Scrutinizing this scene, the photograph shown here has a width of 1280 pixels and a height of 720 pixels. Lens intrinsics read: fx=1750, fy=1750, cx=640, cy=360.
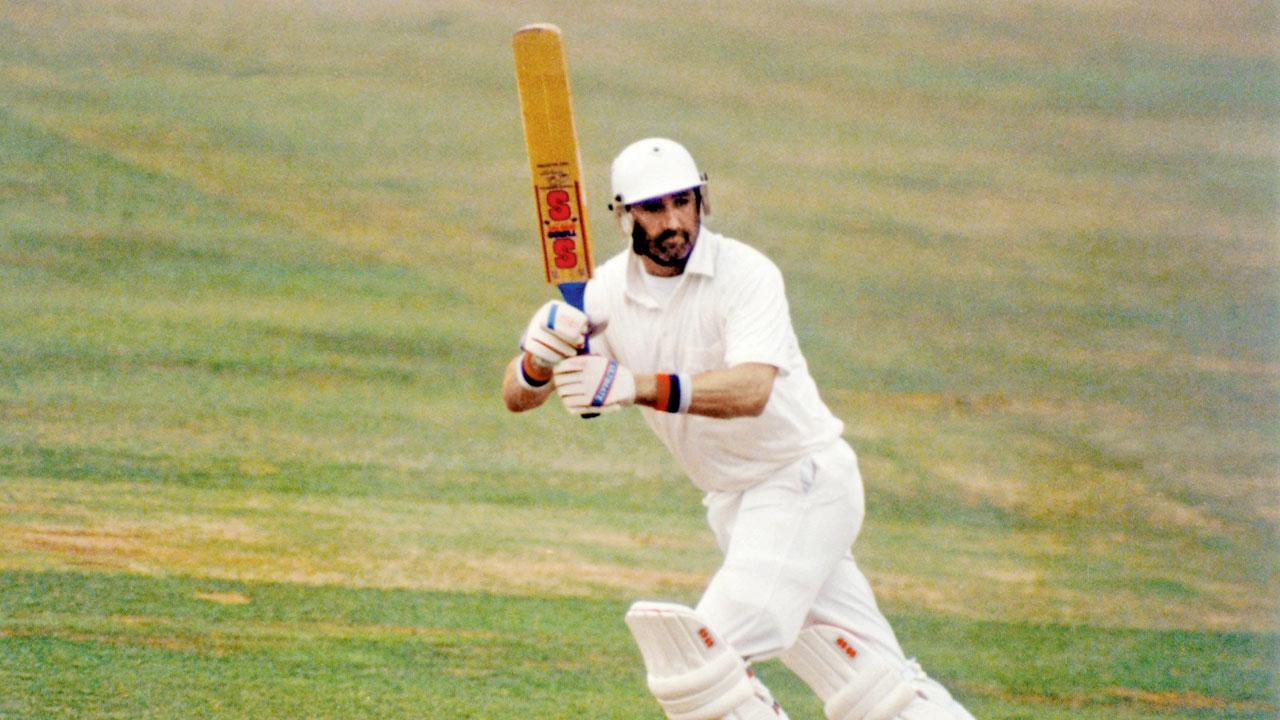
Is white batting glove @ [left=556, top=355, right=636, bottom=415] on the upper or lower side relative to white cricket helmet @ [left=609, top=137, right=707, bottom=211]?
lower

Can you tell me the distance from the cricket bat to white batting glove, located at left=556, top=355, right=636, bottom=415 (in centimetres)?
25

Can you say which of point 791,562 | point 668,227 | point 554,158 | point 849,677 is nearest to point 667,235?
point 668,227

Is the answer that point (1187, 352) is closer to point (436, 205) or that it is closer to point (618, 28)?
point (618, 28)

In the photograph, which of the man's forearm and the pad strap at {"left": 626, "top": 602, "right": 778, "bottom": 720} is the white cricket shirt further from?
the pad strap at {"left": 626, "top": 602, "right": 778, "bottom": 720}

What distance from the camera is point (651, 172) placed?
3.04 m

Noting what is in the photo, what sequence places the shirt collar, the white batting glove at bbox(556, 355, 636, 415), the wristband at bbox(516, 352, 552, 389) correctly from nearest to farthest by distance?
the white batting glove at bbox(556, 355, 636, 415)
the wristband at bbox(516, 352, 552, 389)
the shirt collar

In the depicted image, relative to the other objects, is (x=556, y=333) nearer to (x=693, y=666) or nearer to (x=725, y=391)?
(x=725, y=391)

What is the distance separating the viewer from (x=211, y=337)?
6.29 metres

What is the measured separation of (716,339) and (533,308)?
12.0 ft

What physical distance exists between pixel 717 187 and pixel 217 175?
2.02 metres

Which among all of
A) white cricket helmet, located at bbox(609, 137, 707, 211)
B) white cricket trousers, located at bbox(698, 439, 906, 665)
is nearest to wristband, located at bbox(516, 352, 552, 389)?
white cricket helmet, located at bbox(609, 137, 707, 211)

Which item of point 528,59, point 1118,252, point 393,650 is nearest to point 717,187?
point 1118,252

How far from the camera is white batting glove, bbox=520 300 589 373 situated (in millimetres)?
2881

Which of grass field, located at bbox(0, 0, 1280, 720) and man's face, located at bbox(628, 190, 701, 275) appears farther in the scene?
grass field, located at bbox(0, 0, 1280, 720)
